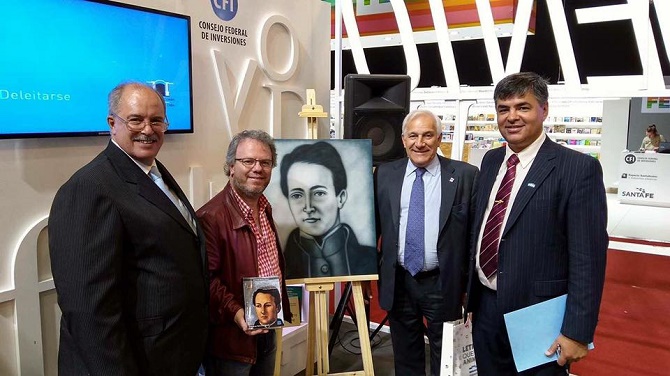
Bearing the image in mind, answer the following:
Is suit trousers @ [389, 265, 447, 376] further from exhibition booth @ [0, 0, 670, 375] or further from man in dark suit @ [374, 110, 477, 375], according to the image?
exhibition booth @ [0, 0, 670, 375]

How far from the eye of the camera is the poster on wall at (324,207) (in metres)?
2.44

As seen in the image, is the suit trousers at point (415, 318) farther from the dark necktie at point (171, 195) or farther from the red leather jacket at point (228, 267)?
the dark necktie at point (171, 195)

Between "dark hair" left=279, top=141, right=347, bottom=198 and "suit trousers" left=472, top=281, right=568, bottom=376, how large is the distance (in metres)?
Result: 0.92

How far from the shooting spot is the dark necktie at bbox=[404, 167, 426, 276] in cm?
226

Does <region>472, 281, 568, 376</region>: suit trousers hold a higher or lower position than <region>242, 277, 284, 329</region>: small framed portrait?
lower

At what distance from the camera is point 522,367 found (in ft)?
5.61

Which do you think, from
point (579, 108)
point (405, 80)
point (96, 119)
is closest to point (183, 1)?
point (96, 119)

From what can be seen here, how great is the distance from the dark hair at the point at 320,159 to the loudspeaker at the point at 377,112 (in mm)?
406

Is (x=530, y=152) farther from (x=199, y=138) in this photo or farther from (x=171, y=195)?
(x=199, y=138)

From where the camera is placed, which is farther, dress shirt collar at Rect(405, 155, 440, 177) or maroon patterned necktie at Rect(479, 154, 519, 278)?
dress shirt collar at Rect(405, 155, 440, 177)

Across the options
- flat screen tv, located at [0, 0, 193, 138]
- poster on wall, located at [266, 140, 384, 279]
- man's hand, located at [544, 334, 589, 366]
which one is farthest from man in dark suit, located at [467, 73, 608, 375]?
flat screen tv, located at [0, 0, 193, 138]

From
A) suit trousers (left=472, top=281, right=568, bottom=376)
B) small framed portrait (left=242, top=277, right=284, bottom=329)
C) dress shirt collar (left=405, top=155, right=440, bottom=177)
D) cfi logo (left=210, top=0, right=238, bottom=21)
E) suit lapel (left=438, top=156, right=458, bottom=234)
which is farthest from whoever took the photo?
cfi logo (left=210, top=0, right=238, bottom=21)

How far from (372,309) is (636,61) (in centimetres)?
693

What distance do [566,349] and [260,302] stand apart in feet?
3.52
